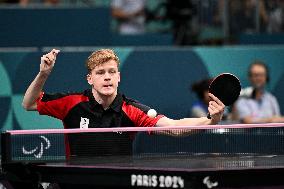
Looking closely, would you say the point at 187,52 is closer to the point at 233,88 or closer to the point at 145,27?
the point at 145,27

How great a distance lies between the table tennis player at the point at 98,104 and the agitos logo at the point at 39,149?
1.61ft

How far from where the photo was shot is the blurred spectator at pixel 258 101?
376 inches

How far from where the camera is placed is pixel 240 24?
12.6m

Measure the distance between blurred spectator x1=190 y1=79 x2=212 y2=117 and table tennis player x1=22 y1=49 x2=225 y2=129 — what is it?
359 cm

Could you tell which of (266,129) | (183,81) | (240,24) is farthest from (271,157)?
(240,24)

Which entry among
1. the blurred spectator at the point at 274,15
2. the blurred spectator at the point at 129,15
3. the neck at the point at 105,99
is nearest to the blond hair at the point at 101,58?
the neck at the point at 105,99

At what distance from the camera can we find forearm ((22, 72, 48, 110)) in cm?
534

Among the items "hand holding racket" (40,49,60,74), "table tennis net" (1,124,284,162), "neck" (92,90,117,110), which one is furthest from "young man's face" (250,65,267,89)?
"hand holding racket" (40,49,60,74)

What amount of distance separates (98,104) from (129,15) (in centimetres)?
764

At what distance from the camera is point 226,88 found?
507cm

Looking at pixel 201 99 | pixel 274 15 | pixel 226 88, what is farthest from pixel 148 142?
pixel 274 15

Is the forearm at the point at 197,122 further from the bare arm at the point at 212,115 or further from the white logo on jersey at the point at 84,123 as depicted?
the white logo on jersey at the point at 84,123

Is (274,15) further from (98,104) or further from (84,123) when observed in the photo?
(84,123)

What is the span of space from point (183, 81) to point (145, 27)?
11.8 feet
